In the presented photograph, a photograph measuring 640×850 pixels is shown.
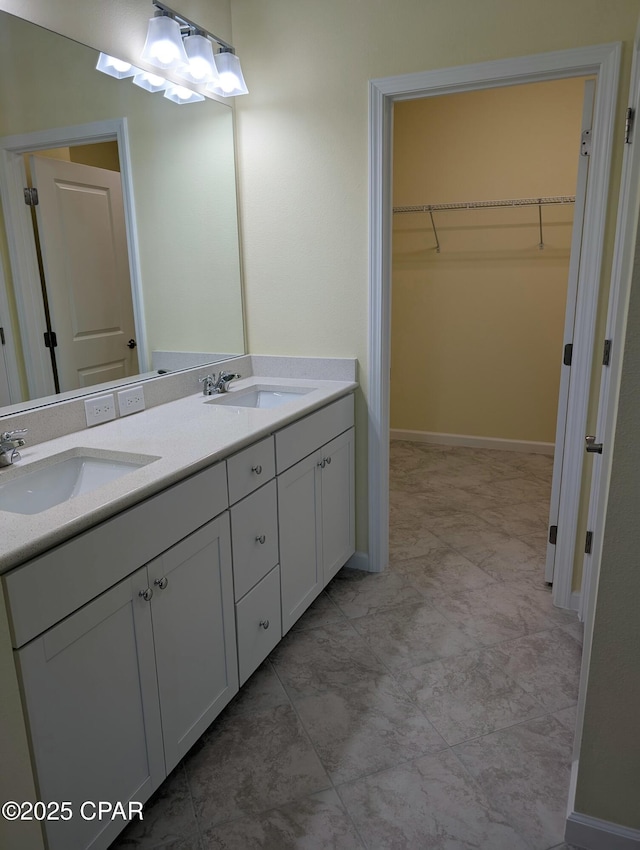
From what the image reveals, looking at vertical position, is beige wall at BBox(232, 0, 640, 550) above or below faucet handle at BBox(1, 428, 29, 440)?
above

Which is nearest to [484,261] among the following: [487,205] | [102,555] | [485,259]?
[485,259]

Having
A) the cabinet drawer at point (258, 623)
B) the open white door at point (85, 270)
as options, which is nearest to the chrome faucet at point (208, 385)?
the open white door at point (85, 270)

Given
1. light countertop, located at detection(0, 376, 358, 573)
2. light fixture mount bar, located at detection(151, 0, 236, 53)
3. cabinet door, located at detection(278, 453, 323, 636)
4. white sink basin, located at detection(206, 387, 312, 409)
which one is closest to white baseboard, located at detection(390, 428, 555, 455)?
light countertop, located at detection(0, 376, 358, 573)

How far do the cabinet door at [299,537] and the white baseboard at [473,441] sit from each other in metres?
2.59

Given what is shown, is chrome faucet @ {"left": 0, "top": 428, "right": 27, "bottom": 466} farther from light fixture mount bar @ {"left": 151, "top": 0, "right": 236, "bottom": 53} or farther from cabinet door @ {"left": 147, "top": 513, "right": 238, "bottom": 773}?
light fixture mount bar @ {"left": 151, "top": 0, "right": 236, "bottom": 53}

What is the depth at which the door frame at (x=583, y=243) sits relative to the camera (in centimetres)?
204

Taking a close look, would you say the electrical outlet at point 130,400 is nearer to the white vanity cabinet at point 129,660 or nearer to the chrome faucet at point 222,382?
the chrome faucet at point 222,382

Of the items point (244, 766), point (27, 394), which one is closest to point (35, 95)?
point (27, 394)

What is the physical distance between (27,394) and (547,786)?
1797 mm

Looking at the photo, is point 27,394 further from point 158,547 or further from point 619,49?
point 619,49

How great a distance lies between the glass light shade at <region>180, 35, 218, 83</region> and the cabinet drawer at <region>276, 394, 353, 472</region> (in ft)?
4.39

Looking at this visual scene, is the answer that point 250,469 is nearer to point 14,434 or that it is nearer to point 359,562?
point 14,434

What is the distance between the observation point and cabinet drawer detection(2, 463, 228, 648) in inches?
42.0

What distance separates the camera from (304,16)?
2.35 meters
